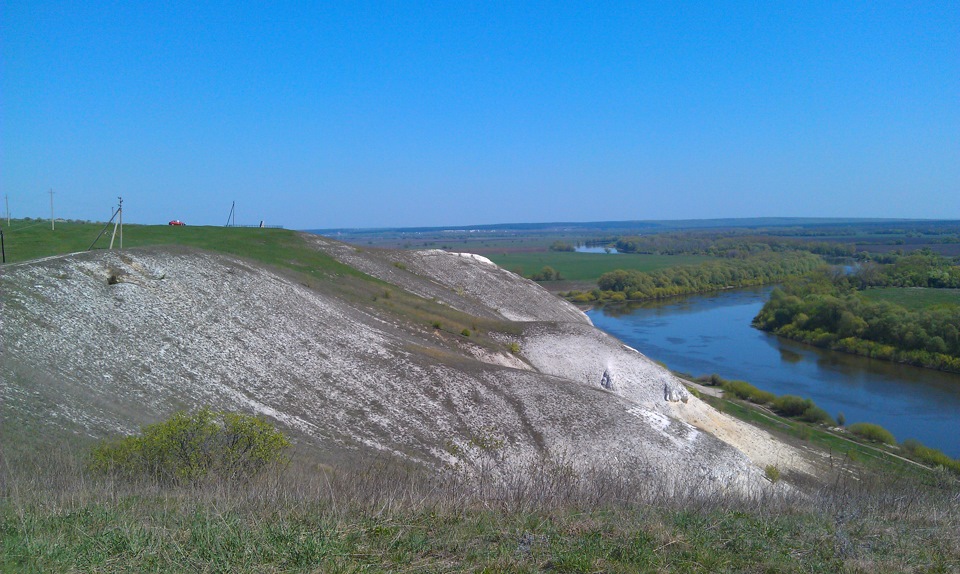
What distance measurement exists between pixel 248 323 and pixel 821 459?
17.6m

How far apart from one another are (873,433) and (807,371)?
48.6 ft

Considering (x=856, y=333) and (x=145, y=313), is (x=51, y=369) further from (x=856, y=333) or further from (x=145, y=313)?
(x=856, y=333)

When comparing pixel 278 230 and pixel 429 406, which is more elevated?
pixel 278 230

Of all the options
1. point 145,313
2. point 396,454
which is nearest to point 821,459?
point 396,454

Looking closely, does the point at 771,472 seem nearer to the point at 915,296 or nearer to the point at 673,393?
the point at 673,393

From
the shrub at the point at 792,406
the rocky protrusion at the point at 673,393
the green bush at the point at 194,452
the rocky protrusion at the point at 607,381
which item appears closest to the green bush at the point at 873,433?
the shrub at the point at 792,406

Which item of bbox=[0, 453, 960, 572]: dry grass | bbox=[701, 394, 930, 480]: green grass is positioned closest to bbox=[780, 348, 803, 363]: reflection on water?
bbox=[701, 394, 930, 480]: green grass

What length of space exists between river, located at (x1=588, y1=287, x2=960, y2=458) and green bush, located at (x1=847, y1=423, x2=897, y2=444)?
6.74 ft

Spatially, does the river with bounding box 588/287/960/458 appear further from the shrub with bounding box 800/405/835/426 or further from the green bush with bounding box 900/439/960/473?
the green bush with bounding box 900/439/960/473

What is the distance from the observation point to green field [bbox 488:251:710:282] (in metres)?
86.9

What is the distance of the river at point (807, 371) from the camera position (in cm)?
2895

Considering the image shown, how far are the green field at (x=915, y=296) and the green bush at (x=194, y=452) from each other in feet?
164

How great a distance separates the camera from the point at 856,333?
44.8 meters

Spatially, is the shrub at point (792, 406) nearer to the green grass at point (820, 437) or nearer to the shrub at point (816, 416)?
the shrub at point (816, 416)
